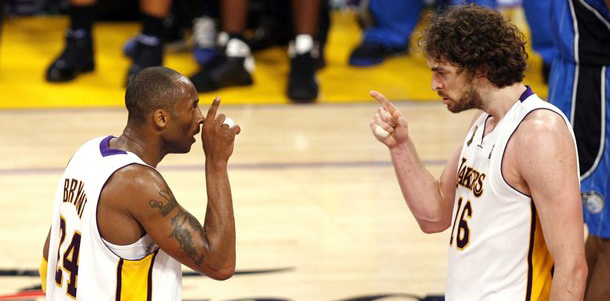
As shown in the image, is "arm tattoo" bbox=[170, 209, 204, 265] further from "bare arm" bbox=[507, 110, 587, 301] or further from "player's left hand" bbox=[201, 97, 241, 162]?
"bare arm" bbox=[507, 110, 587, 301]

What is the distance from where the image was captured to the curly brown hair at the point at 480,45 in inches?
104

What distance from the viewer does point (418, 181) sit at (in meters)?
3.06

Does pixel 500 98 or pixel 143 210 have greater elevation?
pixel 500 98

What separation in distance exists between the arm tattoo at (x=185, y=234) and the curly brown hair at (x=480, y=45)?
2.56ft

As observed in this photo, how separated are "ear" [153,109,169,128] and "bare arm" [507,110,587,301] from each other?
92 centimetres

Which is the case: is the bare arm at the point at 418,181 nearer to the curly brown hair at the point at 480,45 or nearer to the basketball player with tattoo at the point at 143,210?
the curly brown hair at the point at 480,45

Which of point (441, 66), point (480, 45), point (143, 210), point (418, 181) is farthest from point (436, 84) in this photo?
point (143, 210)

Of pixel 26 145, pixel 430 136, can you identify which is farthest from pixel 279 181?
pixel 26 145

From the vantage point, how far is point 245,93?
7.34m

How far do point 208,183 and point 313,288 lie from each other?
1.76 metres

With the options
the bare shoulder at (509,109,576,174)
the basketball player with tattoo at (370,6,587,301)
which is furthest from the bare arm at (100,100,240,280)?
the bare shoulder at (509,109,576,174)

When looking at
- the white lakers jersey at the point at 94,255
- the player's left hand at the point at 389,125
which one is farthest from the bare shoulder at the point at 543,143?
the white lakers jersey at the point at 94,255

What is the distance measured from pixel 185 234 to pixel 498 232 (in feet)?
2.66

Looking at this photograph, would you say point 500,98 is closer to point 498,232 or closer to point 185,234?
point 498,232
